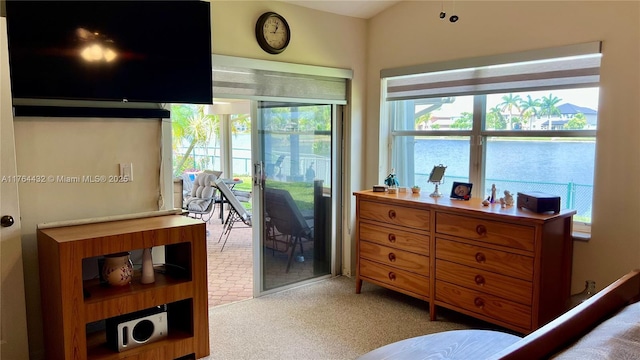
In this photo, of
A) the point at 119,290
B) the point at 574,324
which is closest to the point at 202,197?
the point at 119,290

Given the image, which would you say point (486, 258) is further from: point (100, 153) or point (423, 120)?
point (100, 153)

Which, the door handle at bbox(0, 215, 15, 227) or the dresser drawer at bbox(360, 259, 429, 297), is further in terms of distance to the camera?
the dresser drawer at bbox(360, 259, 429, 297)

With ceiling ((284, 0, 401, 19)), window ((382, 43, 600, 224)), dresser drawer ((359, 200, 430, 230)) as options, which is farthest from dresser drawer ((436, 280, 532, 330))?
ceiling ((284, 0, 401, 19))

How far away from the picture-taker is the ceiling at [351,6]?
3744mm

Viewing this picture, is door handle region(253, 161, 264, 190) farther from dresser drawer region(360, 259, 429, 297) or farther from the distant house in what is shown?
the distant house

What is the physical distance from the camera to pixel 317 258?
4238 millimetres

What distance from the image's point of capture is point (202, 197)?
251 inches

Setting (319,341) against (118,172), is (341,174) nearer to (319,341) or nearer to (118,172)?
(319,341)

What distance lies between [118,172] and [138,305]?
0.90 meters

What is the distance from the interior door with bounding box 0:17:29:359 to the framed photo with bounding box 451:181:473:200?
9.22 feet

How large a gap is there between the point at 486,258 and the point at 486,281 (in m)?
0.15

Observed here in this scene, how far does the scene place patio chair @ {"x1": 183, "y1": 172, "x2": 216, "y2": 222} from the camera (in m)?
6.13

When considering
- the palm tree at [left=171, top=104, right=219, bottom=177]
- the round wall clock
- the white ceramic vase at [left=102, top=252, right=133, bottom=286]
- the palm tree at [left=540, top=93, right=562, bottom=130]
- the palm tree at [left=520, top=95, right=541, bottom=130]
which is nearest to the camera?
the white ceramic vase at [left=102, top=252, right=133, bottom=286]

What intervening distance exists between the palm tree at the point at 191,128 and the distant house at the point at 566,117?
6146 mm
